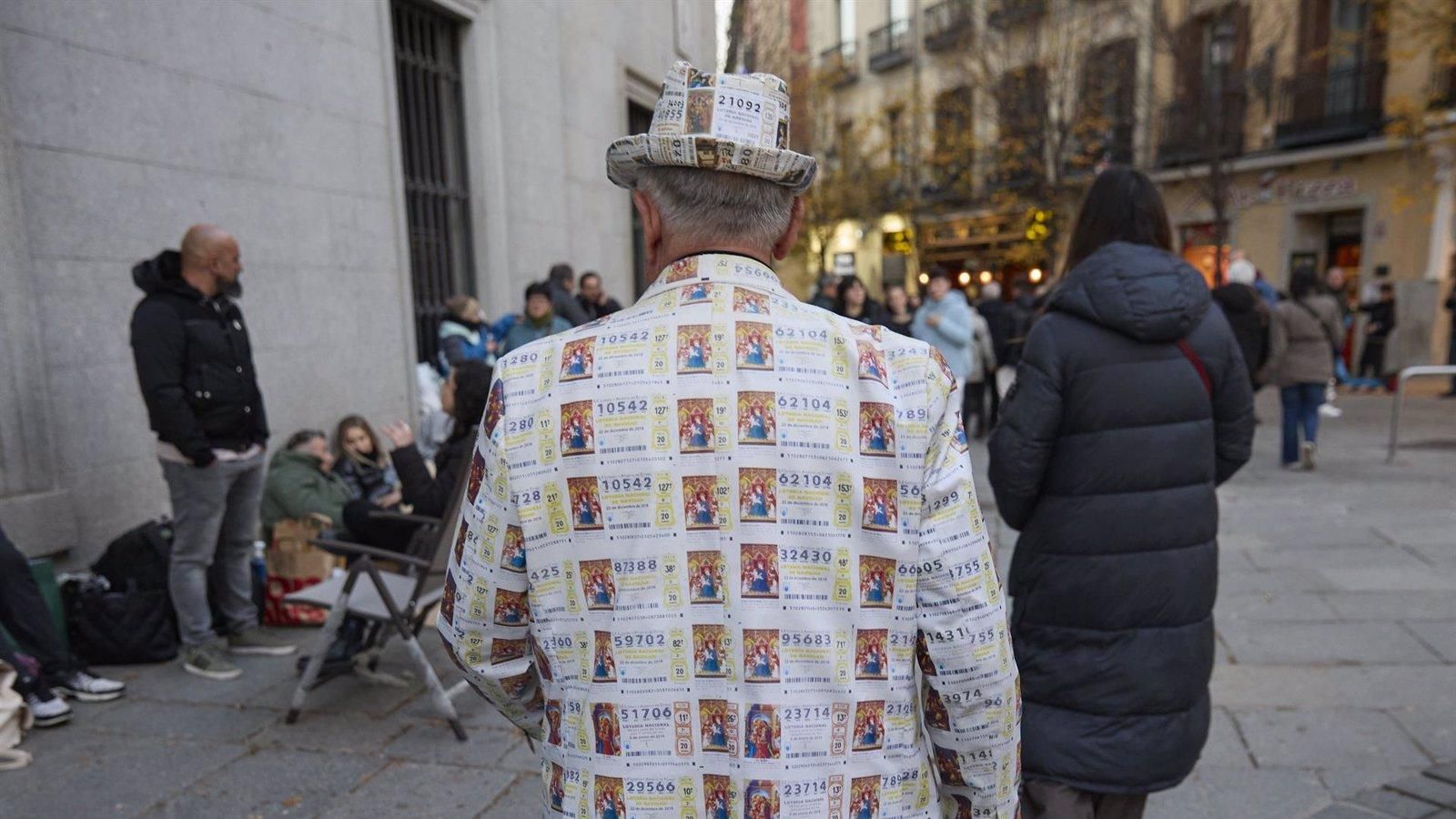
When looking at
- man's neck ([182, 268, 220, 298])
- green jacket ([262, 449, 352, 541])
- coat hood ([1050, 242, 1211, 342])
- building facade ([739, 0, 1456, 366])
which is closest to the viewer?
coat hood ([1050, 242, 1211, 342])

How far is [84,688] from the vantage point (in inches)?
154

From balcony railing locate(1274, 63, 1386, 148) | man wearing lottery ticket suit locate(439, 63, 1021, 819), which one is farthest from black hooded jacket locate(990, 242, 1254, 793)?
balcony railing locate(1274, 63, 1386, 148)

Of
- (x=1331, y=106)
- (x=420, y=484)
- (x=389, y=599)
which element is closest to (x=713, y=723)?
Result: (x=389, y=599)

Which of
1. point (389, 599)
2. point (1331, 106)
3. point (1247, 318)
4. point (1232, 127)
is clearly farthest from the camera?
point (1232, 127)

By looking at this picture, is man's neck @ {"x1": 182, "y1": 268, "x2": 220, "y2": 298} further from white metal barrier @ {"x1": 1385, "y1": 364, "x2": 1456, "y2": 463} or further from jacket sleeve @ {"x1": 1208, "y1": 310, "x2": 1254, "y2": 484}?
white metal barrier @ {"x1": 1385, "y1": 364, "x2": 1456, "y2": 463}

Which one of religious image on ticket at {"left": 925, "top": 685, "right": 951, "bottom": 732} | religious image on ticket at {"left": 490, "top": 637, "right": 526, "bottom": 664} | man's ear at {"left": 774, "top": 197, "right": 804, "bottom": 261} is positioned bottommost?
religious image on ticket at {"left": 925, "top": 685, "right": 951, "bottom": 732}

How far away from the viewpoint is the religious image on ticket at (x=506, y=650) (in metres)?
1.39

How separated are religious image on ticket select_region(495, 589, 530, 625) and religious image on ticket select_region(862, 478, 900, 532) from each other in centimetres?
51

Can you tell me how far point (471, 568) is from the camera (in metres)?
1.34

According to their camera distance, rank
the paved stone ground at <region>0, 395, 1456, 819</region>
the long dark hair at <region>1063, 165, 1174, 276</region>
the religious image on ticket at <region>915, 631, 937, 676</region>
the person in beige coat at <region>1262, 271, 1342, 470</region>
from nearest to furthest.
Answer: the religious image on ticket at <region>915, 631, 937, 676</region> < the long dark hair at <region>1063, 165, 1174, 276</region> < the paved stone ground at <region>0, 395, 1456, 819</region> < the person in beige coat at <region>1262, 271, 1342, 470</region>

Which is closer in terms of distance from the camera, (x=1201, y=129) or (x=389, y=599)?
(x=389, y=599)

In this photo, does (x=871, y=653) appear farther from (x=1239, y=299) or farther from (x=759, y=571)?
(x=1239, y=299)

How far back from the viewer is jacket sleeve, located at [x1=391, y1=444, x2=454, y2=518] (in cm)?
417

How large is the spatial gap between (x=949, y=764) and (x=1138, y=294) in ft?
4.11
